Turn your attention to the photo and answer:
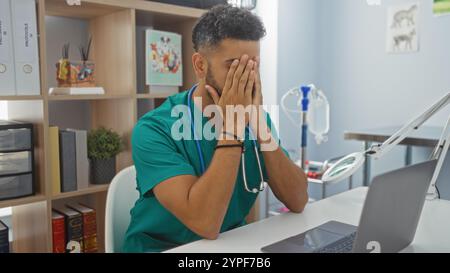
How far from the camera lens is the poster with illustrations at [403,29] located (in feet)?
9.12

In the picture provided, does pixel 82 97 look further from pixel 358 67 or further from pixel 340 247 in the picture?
pixel 358 67

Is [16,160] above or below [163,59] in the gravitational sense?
below

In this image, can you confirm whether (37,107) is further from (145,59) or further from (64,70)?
(145,59)

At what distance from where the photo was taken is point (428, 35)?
2.73 metres

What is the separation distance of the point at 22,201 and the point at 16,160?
156 millimetres

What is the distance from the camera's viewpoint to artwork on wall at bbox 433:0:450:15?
8.62ft

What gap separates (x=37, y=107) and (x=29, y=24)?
1.02 feet

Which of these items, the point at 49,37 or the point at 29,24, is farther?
the point at 49,37

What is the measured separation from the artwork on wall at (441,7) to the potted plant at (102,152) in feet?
6.68

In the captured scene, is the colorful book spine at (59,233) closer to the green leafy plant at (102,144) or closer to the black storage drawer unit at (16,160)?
the black storage drawer unit at (16,160)

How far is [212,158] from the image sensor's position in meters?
1.15

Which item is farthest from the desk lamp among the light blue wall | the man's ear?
the light blue wall

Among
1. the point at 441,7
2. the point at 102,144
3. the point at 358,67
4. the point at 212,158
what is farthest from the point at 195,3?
the point at 441,7

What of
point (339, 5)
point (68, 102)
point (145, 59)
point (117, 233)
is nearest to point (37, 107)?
point (68, 102)
